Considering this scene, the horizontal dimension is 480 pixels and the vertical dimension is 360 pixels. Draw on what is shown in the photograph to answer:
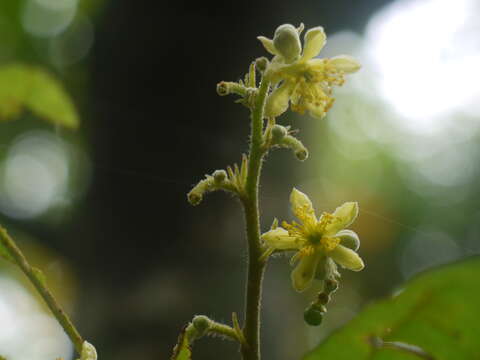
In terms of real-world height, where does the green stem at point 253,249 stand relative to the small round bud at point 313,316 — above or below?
above

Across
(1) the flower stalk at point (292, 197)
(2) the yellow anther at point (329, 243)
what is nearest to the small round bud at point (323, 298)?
(1) the flower stalk at point (292, 197)

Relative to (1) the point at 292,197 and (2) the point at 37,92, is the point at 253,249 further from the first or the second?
(2) the point at 37,92

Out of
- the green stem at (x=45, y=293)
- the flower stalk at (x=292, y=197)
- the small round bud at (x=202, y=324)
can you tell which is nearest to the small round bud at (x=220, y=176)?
the flower stalk at (x=292, y=197)

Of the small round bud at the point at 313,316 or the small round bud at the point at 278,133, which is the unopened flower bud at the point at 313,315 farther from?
the small round bud at the point at 278,133

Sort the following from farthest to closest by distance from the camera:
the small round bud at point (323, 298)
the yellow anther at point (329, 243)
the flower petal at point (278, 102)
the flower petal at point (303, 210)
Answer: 1. the flower petal at point (303, 210)
2. the yellow anther at point (329, 243)
3. the flower petal at point (278, 102)
4. the small round bud at point (323, 298)

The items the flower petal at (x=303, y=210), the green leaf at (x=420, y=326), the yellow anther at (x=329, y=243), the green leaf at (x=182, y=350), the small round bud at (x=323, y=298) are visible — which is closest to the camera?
the green leaf at (x=420, y=326)

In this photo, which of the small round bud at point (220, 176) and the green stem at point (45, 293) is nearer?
the green stem at point (45, 293)

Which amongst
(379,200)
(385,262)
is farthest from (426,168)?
(385,262)

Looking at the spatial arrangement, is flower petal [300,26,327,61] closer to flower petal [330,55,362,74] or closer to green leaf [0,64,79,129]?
flower petal [330,55,362,74]

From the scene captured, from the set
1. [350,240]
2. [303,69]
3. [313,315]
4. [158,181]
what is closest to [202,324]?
[313,315]
